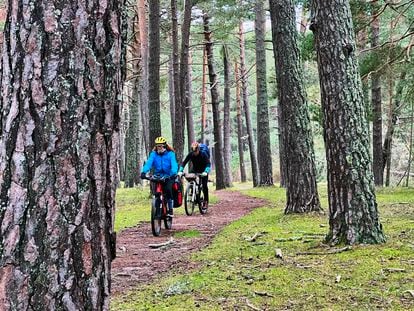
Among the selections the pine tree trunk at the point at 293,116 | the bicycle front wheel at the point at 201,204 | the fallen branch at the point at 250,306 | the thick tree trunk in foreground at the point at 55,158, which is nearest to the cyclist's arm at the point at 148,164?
the pine tree trunk at the point at 293,116

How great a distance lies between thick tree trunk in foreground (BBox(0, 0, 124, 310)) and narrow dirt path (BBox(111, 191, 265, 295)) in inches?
134

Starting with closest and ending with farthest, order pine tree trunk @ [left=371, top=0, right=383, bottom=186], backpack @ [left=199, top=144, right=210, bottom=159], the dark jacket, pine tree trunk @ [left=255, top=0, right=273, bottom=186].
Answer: backpack @ [left=199, top=144, right=210, bottom=159]
the dark jacket
pine tree trunk @ [left=371, top=0, right=383, bottom=186]
pine tree trunk @ [left=255, top=0, right=273, bottom=186]

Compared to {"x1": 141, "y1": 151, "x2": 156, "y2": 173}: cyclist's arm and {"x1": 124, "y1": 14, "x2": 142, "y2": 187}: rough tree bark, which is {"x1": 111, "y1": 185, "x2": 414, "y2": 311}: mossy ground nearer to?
{"x1": 141, "y1": 151, "x2": 156, "y2": 173}: cyclist's arm

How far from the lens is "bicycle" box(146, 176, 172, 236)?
9.48m

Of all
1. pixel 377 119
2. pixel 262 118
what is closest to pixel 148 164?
pixel 262 118

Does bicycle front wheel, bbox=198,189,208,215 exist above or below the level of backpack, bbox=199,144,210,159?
below

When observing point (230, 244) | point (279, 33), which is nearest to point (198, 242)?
point (230, 244)

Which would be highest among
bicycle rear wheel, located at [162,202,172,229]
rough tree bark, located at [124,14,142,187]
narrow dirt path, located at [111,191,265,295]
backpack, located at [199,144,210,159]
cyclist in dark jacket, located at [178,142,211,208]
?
rough tree bark, located at [124,14,142,187]

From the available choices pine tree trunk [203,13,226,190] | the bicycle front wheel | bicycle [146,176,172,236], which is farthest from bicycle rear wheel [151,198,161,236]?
pine tree trunk [203,13,226,190]

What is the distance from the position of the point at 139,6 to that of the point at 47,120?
64.0 feet

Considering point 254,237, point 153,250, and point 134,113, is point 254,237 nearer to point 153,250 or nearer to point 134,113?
point 153,250

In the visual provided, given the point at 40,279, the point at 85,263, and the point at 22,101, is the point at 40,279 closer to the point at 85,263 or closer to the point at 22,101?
the point at 85,263

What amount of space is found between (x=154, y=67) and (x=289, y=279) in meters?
10.6

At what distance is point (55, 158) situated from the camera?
211 centimetres
